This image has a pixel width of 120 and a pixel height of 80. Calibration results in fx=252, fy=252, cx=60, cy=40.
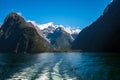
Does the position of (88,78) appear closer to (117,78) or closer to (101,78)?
(101,78)

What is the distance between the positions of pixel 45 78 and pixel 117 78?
13373mm

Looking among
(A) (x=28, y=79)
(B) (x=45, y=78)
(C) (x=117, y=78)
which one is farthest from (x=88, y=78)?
(A) (x=28, y=79)

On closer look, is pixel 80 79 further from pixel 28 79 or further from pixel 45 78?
pixel 28 79

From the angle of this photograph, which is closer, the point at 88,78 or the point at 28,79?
the point at 28,79

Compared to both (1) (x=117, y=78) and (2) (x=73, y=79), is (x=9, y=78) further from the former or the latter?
(1) (x=117, y=78)

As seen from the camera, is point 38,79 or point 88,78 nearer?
point 38,79

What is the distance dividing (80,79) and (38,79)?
7.87 meters

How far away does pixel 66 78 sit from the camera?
47062 millimetres

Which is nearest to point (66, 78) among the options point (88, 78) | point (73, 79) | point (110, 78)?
point (73, 79)

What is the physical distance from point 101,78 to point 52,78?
9.31 m

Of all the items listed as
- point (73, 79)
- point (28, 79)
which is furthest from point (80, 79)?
point (28, 79)

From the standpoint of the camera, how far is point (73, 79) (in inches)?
1818

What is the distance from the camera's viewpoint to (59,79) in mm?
45594

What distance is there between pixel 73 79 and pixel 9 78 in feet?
39.4
